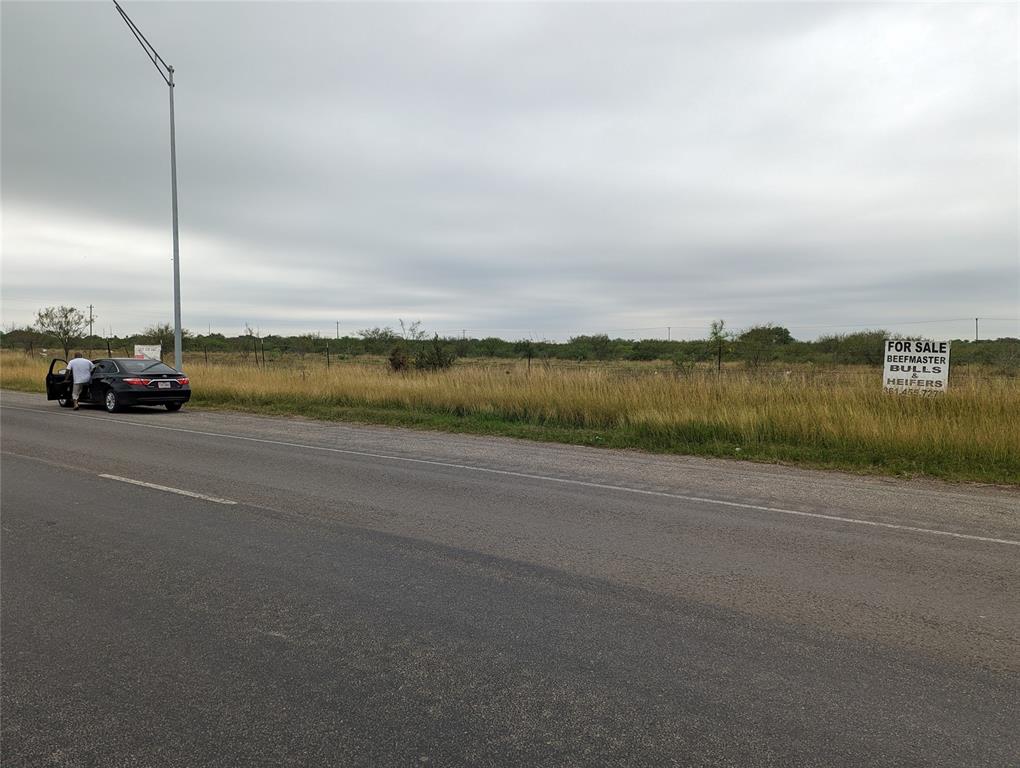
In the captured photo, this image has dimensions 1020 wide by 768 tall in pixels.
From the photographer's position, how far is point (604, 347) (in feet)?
180

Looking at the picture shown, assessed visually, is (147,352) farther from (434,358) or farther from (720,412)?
(720,412)

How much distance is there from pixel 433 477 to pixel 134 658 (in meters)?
5.30

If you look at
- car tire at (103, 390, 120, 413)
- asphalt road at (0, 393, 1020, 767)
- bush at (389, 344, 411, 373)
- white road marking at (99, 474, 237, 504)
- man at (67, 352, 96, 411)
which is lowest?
asphalt road at (0, 393, 1020, 767)

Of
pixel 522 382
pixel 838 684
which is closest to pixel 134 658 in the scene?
pixel 838 684

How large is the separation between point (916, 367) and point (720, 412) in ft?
12.4

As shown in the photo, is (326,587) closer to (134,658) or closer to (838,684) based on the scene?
(134,658)

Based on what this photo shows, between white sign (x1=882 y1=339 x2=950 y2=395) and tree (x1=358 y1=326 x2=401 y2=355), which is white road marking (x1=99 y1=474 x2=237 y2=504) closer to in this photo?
white sign (x1=882 y1=339 x2=950 y2=395)

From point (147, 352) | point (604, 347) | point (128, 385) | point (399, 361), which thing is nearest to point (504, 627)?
point (128, 385)

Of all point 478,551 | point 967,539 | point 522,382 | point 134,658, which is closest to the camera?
point 134,658

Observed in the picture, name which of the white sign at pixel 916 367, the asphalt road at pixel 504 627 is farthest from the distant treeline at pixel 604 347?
the asphalt road at pixel 504 627

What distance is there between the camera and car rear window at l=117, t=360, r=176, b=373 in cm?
1831

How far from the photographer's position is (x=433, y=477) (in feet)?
28.7

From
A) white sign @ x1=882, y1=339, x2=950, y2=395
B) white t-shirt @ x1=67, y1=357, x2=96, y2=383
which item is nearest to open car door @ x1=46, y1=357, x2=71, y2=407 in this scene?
white t-shirt @ x1=67, y1=357, x2=96, y2=383

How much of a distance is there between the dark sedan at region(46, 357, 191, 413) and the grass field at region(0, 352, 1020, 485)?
1.75 metres
